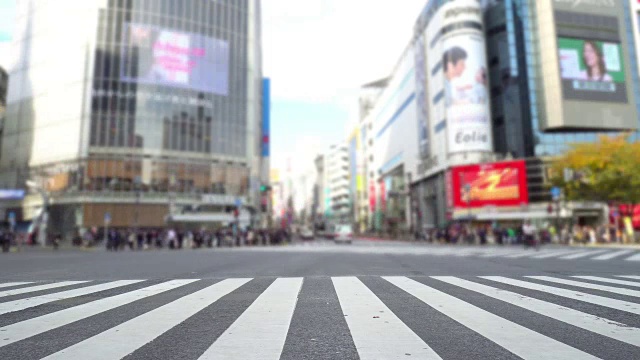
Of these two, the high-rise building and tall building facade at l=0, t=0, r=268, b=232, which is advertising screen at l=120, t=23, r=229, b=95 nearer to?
tall building facade at l=0, t=0, r=268, b=232

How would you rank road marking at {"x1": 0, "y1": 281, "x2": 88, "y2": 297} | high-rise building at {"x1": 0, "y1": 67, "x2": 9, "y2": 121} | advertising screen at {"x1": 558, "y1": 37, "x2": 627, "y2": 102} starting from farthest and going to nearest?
high-rise building at {"x1": 0, "y1": 67, "x2": 9, "y2": 121}, advertising screen at {"x1": 558, "y1": 37, "x2": 627, "y2": 102}, road marking at {"x1": 0, "y1": 281, "x2": 88, "y2": 297}

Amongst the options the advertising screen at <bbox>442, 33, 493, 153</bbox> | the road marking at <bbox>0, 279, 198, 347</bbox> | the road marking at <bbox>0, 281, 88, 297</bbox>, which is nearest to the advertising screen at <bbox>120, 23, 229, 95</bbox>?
the advertising screen at <bbox>442, 33, 493, 153</bbox>

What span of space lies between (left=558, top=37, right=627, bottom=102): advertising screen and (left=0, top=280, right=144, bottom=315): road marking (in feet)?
162

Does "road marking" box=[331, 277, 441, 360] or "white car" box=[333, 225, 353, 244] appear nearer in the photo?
"road marking" box=[331, 277, 441, 360]

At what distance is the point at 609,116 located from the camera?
145 ft

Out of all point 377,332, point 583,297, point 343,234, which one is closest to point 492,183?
point 343,234

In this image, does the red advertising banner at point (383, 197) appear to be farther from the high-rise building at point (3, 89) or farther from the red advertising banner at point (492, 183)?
the high-rise building at point (3, 89)

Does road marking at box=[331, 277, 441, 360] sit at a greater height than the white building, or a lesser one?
lesser

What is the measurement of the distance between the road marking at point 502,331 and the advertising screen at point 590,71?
156ft

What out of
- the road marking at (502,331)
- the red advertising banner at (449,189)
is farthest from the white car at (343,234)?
the road marking at (502,331)

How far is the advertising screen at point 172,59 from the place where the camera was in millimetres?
46125

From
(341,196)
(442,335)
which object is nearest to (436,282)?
(442,335)

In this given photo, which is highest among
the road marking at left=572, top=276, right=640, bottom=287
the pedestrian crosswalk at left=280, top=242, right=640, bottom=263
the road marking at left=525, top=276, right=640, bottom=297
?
the road marking at left=525, top=276, right=640, bottom=297

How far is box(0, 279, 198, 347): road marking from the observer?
3.70 m
